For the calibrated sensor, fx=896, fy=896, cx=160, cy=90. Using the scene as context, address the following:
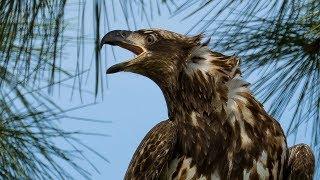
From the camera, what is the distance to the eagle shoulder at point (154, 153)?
196cm

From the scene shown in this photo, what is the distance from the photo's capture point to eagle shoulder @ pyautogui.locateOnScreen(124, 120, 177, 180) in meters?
1.96

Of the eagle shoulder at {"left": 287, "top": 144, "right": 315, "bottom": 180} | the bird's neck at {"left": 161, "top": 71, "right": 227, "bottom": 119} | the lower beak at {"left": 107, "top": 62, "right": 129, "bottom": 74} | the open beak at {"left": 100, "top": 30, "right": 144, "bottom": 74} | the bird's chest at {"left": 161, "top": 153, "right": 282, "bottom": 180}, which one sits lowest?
the eagle shoulder at {"left": 287, "top": 144, "right": 315, "bottom": 180}

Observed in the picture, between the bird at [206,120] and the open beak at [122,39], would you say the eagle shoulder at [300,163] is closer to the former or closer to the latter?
the bird at [206,120]

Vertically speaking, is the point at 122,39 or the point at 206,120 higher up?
the point at 122,39

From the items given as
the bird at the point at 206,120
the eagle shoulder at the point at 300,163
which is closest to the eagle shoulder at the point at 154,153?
the bird at the point at 206,120

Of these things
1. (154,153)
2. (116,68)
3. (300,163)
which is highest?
(116,68)

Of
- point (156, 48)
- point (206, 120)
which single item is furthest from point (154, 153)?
point (156, 48)

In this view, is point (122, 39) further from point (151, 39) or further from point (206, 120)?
point (206, 120)

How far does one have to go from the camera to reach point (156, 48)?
1917 mm

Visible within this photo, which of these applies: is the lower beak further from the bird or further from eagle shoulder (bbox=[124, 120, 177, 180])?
eagle shoulder (bbox=[124, 120, 177, 180])

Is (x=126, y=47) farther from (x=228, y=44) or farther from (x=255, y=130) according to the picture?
(x=228, y=44)

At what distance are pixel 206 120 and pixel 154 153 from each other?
137mm

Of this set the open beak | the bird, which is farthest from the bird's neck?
the open beak

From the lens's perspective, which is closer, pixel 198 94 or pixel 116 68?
pixel 116 68
